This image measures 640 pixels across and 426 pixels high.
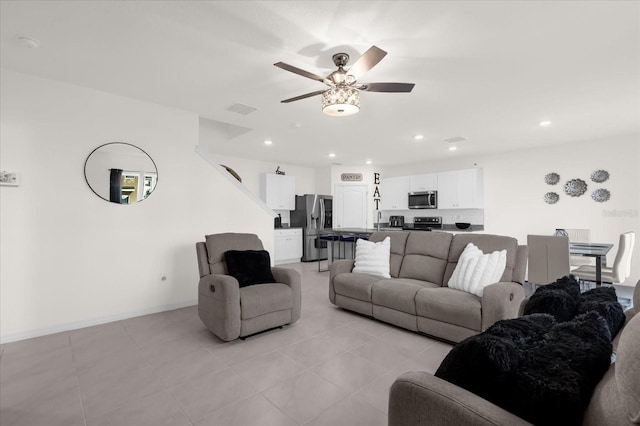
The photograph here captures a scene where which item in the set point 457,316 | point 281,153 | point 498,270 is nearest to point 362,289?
point 457,316

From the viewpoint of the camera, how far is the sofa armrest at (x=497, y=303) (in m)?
2.53

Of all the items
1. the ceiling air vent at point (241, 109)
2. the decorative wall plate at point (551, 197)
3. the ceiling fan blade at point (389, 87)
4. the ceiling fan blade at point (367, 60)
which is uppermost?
the ceiling air vent at point (241, 109)

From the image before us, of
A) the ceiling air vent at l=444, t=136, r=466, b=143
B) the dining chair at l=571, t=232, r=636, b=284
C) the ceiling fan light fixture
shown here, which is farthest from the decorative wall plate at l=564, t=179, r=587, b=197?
the ceiling fan light fixture

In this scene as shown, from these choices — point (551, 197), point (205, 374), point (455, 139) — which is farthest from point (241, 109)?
point (551, 197)

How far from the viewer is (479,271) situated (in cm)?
286

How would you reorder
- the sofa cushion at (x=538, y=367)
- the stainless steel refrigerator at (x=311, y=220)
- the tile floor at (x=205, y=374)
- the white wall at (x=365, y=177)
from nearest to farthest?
the sofa cushion at (x=538, y=367)
the tile floor at (x=205, y=374)
the stainless steel refrigerator at (x=311, y=220)
the white wall at (x=365, y=177)

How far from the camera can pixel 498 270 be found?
Result: 2.86 metres

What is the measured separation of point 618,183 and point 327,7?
5.94 metres

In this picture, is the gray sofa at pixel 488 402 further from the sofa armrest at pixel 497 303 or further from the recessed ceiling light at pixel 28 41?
the recessed ceiling light at pixel 28 41

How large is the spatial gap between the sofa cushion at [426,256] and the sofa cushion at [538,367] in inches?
93.9

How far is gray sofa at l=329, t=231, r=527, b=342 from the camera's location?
2629 millimetres

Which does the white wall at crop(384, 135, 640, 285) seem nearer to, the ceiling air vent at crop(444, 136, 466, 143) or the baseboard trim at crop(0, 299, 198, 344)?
the ceiling air vent at crop(444, 136, 466, 143)

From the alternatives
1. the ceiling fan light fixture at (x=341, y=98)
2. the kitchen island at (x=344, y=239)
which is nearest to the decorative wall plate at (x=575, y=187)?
the kitchen island at (x=344, y=239)

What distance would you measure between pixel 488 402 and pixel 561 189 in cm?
646
